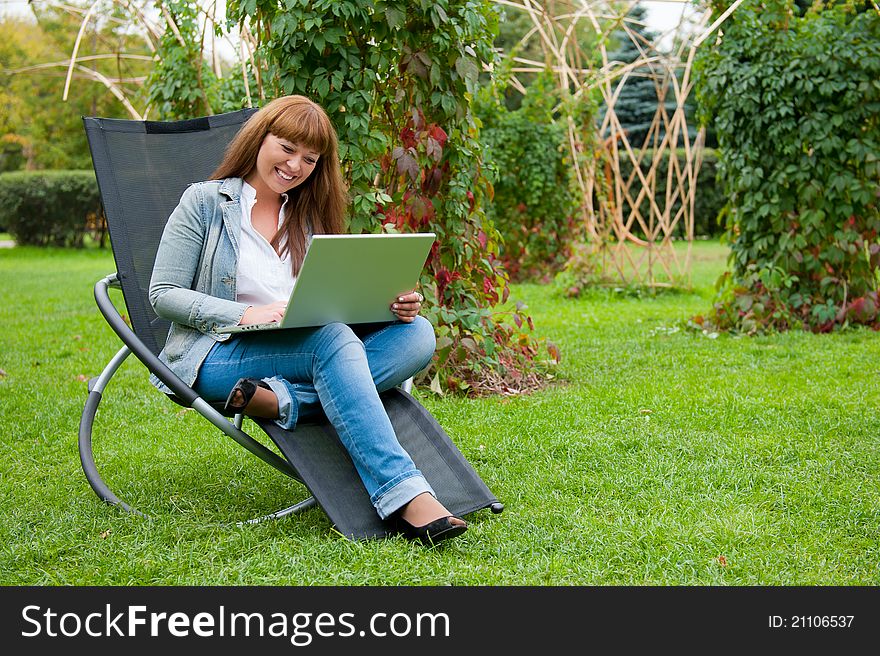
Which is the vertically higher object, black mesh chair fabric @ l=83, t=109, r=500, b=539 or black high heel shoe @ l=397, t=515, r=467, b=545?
black mesh chair fabric @ l=83, t=109, r=500, b=539

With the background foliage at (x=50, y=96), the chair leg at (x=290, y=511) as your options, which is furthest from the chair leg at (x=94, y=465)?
the background foliage at (x=50, y=96)

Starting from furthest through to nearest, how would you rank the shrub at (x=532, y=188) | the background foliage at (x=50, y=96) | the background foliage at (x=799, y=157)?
the background foliage at (x=50, y=96) < the shrub at (x=532, y=188) < the background foliage at (x=799, y=157)

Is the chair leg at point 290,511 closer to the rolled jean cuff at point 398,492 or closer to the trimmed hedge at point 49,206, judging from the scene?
the rolled jean cuff at point 398,492

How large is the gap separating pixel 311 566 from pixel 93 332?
404cm

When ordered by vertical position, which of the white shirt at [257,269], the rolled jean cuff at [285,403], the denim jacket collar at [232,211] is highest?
the denim jacket collar at [232,211]

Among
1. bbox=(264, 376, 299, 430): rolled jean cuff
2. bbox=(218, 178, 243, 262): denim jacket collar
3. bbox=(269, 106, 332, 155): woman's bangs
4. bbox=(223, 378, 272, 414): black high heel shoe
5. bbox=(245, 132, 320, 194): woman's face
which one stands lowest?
bbox=(264, 376, 299, 430): rolled jean cuff

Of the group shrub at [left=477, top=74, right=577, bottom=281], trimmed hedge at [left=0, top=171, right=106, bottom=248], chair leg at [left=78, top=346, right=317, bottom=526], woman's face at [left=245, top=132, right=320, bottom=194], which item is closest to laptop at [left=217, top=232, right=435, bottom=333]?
chair leg at [left=78, top=346, right=317, bottom=526]

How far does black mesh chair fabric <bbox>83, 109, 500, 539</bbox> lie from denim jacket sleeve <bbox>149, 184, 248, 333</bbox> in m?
0.17

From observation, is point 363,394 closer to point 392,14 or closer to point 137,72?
point 392,14

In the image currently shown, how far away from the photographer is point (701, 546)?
7.16 ft

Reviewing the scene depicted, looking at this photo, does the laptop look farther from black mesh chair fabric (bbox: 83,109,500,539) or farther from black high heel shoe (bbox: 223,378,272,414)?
black mesh chair fabric (bbox: 83,109,500,539)

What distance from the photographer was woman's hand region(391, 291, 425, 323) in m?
2.40

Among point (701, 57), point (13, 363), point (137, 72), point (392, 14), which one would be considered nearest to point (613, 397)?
point (392, 14)

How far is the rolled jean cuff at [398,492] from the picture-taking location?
2.17 meters
